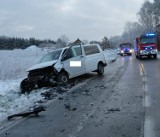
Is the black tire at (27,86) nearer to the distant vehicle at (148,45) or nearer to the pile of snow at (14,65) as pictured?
the pile of snow at (14,65)

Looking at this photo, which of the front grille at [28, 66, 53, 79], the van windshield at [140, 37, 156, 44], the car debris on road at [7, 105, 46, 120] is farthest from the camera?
the van windshield at [140, 37, 156, 44]

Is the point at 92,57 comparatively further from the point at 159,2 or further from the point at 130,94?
the point at 159,2

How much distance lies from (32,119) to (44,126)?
1.10m

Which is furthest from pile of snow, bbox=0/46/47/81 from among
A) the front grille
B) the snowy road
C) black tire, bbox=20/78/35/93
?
the snowy road

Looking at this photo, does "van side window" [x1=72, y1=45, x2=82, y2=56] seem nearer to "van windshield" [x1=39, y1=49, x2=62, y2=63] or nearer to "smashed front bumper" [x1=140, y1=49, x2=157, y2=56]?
"van windshield" [x1=39, y1=49, x2=62, y2=63]

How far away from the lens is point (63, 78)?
17.7 m

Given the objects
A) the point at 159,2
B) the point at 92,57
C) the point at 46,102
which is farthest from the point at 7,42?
the point at 46,102

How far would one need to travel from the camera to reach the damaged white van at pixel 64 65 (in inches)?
647

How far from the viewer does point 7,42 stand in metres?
108

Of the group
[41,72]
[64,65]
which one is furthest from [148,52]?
[41,72]

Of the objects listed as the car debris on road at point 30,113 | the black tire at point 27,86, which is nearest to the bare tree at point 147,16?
the black tire at point 27,86

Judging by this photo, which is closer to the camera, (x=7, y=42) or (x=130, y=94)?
(x=130, y=94)

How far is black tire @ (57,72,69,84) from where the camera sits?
1736 cm

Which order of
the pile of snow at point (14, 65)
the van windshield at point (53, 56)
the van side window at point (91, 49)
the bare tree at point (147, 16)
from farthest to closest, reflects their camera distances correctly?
the bare tree at point (147, 16)
the pile of snow at point (14, 65)
the van side window at point (91, 49)
the van windshield at point (53, 56)
